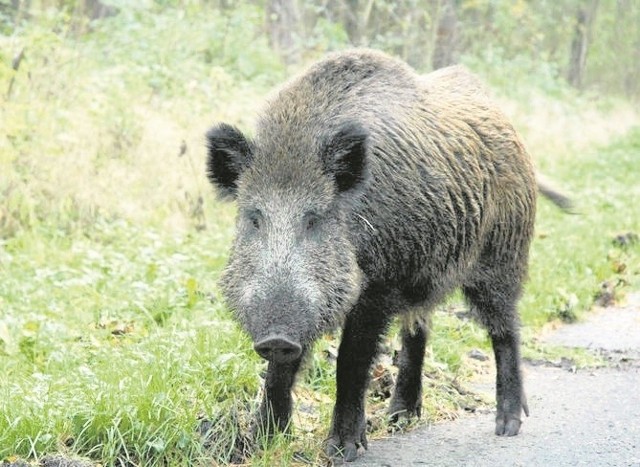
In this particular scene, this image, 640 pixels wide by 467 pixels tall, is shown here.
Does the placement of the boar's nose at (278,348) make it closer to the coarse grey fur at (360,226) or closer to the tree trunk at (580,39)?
the coarse grey fur at (360,226)

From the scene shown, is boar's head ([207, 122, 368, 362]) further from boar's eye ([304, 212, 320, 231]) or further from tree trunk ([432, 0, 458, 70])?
tree trunk ([432, 0, 458, 70])

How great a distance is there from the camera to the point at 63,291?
7270 mm

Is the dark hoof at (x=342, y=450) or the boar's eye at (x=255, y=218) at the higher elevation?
the boar's eye at (x=255, y=218)

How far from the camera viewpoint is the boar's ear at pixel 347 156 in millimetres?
4730

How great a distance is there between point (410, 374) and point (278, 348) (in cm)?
176

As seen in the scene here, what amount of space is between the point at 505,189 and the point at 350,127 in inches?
63.9

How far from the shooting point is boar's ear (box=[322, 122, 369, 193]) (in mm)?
4730

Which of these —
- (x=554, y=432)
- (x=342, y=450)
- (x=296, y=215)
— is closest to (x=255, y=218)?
(x=296, y=215)

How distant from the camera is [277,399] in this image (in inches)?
194

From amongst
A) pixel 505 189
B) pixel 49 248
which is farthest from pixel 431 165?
pixel 49 248

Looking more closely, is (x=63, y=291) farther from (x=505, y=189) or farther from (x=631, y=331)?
(x=631, y=331)

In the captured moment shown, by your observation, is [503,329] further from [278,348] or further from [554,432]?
[278,348]

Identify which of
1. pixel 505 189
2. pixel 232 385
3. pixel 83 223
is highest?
pixel 505 189

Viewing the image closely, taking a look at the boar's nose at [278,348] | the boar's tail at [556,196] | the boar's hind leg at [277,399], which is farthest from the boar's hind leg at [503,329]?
the boar's nose at [278,348]
